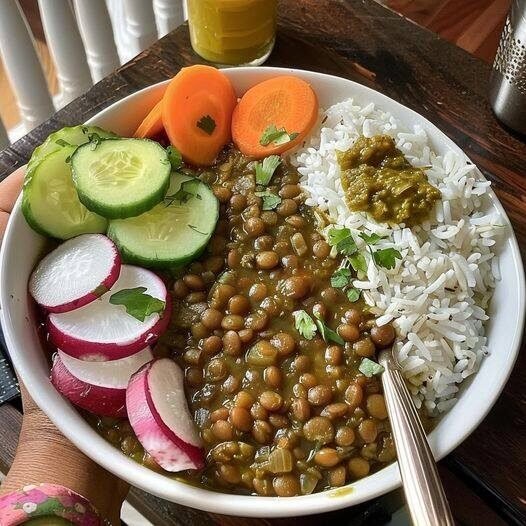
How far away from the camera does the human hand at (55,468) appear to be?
1.48 m

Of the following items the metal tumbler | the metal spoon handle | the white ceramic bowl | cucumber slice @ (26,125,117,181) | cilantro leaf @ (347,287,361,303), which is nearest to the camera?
the metal spoon handle

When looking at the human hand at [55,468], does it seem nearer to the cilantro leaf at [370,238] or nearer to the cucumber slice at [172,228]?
the cucumber slice at [172,228]

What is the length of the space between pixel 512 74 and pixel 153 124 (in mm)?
1048

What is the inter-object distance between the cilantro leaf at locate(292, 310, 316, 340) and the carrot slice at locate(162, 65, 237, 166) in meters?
0.52

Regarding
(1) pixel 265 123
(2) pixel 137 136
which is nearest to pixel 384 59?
(1) pixel 265 123

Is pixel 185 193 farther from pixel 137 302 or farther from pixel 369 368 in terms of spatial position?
pixel 369 368

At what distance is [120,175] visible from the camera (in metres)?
1.67

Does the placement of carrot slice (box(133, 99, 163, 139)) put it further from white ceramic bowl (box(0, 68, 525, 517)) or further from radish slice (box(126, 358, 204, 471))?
radish slice (box(126, 358, 204, 471))

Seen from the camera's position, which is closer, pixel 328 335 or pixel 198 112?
pixel 328 335

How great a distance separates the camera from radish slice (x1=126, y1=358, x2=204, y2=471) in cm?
140

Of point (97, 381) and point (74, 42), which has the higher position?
point (97, 381)

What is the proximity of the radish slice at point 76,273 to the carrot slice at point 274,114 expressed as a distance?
48 centimetres

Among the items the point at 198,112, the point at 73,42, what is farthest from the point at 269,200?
the point at 73,42

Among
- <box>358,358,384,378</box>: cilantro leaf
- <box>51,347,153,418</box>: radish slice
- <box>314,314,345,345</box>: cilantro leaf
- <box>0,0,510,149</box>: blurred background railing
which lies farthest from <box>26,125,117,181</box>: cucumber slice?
<box>0,0,510,149</box>: blurred background railing
